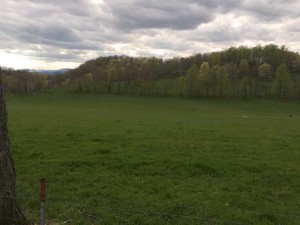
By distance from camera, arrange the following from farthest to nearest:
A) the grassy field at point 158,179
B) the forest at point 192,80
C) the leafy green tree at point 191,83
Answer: the leafy green tree at point 191,83
the forest at point 192,80
the grassy field at point 158,179

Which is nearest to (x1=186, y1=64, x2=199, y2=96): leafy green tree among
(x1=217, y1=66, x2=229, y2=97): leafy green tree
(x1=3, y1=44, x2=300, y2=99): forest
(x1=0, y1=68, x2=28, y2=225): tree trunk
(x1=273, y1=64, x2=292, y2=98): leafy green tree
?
(x1=3, y1=44, x2=300, y2=99): forest

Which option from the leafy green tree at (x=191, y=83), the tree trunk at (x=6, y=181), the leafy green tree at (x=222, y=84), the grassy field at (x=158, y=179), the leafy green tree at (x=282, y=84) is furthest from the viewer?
the leafy green tree at (x=191, y=83)

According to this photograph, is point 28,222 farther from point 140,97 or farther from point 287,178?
point 140,97

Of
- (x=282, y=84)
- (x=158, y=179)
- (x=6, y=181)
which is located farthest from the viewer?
(x=282, y=84)

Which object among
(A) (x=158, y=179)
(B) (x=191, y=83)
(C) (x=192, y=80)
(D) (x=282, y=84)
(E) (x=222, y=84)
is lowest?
(A) (x=158, y=179)

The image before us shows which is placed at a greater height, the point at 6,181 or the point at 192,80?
the point at 192,80

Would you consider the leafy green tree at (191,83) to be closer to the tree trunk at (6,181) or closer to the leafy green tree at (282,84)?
the leafy green tree at (282,84)

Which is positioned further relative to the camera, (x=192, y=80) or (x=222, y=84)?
(x=192, y=80)

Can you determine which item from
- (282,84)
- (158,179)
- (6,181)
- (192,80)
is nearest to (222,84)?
(192,80)

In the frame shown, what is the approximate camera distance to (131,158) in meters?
15.0

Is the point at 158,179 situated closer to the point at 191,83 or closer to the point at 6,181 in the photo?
the point at 6,181

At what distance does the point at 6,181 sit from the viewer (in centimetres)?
712

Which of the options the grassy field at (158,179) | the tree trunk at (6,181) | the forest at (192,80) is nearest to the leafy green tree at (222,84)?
the forest at (192,80)

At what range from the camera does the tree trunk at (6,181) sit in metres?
6.88
